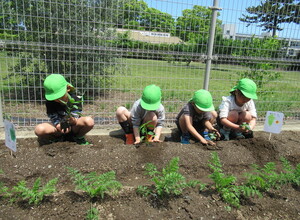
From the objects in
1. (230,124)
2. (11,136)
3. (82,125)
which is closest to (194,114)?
(230,124)

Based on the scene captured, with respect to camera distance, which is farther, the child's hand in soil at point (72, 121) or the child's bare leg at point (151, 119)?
the child's bare leg at point (151, 119)

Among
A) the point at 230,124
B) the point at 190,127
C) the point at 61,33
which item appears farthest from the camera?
the point at 61,33

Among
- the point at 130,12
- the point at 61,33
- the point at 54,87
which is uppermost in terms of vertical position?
the point at 130,12

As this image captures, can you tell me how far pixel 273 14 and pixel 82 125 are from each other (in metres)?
3.28

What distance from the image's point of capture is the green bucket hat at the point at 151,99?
2.62 meters

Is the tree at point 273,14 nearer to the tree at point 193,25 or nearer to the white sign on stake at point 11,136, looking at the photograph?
the tree at point 193,25

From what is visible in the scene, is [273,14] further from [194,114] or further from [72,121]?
[72,121]

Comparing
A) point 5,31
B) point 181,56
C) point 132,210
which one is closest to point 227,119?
point 181,56

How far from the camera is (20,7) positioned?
10.6 feet

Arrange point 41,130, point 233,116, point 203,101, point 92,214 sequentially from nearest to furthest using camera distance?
point 92,214, point 41,130, point 203,101, point 233,116

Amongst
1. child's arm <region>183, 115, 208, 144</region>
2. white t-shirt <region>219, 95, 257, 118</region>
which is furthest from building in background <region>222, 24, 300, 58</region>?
child's arm <region>183, 115, 208, 144</region>

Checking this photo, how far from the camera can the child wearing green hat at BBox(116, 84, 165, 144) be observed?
2.64 m

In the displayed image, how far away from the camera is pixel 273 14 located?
144 inches

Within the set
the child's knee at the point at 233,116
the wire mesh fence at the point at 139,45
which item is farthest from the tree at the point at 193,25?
the child's knee at the point at 233,116
